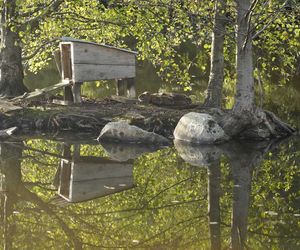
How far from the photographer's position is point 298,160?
40.3 ft

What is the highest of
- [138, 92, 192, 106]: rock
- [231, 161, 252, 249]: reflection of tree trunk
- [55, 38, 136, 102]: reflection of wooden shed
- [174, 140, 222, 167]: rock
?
[55, 38, 136, 102]: reflection of wooden shed

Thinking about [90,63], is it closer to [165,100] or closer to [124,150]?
[165,100]

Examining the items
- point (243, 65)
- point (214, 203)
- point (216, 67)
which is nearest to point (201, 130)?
point (243, 65)

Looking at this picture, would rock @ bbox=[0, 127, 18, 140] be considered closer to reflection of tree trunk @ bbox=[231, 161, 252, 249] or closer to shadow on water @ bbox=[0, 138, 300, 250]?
shadow on water @ bbox=[0, 138, 300, 250]

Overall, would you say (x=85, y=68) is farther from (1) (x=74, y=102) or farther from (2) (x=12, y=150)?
(2) (x=12, y=150)

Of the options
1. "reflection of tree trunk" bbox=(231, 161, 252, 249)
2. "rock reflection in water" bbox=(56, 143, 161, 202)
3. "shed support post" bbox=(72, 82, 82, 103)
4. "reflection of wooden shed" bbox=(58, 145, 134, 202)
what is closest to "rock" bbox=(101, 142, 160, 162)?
"rock reflection in water" bbox=(56, 143, 161, 202)

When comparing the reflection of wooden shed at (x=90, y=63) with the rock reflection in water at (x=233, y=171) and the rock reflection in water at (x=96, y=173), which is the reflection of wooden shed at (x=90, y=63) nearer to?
the rock reflection in water at (x=96, y=173)

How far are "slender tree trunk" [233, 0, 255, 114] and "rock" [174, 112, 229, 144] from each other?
0.81 m

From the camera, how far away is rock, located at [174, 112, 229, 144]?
13.9 m

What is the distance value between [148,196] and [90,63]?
7493mm

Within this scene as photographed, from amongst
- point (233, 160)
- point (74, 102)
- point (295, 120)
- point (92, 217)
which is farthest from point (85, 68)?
point (92, 217)

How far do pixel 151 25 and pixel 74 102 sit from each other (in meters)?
3.08

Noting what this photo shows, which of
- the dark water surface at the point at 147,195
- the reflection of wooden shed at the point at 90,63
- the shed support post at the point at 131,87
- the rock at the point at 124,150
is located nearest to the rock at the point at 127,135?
the rock at the point at 124,150

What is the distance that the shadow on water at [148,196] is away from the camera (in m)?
7.16
